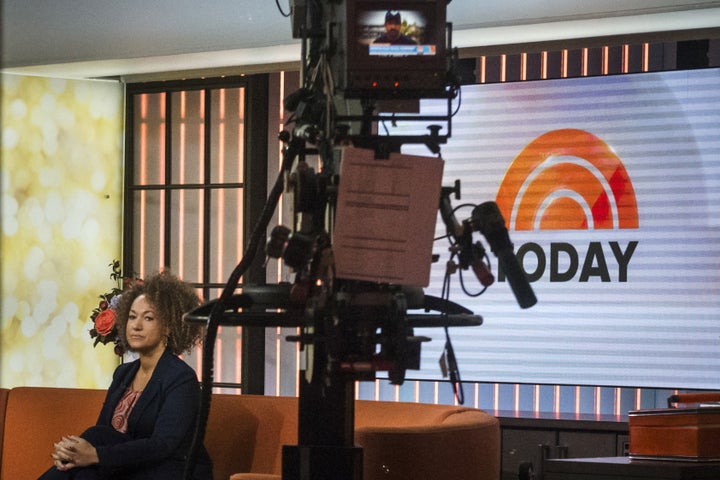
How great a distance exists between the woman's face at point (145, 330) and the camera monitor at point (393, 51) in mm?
2446

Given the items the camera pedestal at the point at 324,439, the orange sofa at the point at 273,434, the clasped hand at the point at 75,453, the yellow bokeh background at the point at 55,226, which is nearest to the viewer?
the camera pedestal at the point at 324,439

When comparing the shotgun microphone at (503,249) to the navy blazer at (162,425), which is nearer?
the shotgun microphone at (503,249)

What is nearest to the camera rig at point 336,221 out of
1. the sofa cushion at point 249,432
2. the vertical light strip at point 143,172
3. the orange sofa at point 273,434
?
the orange sofa at point 273,434

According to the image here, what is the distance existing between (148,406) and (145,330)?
11.6 inches

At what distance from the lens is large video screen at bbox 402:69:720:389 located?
4.69 meters

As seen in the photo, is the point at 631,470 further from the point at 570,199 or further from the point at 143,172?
the point at 143,172

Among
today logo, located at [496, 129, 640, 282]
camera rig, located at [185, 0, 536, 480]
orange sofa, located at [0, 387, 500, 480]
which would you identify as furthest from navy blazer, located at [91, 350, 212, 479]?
camera rig, located at [185, 0, 536, 480]

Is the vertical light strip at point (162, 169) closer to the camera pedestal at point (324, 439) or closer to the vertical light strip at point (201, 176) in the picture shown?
the vertical light strip at point (201, 176)

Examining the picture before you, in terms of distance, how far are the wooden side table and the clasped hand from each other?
5.91 feet

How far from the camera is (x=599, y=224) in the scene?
16.0 feet

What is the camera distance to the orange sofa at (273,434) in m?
3.04

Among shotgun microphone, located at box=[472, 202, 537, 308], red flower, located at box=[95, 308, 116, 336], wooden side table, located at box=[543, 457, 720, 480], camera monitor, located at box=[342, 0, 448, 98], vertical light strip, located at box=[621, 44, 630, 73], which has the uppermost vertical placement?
vertical light strip, located at box=[621, 44, 630, 73]

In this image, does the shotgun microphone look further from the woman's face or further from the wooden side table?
the woman's face

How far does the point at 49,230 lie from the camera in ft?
17.9
